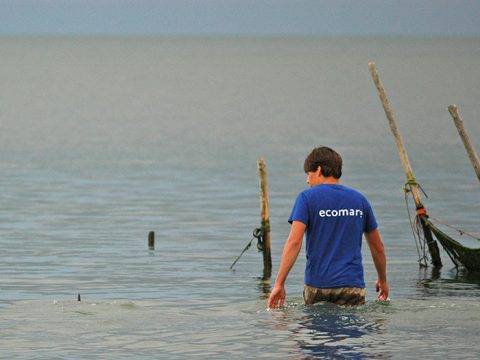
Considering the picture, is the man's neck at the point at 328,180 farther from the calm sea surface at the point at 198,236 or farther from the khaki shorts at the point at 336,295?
the calm sea surface at the point at 198,236

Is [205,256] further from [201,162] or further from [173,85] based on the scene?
[173,85]

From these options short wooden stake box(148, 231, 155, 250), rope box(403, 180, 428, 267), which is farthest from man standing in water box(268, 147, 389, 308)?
short wooden stake box(148, 231, 155, 250)

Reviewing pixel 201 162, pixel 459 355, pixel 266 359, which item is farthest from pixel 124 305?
pixel 201 162

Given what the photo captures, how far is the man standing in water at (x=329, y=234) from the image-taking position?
14133 mm

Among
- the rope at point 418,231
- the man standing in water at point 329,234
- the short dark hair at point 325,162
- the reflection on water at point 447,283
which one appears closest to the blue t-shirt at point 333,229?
the man standing in water at point 329,234

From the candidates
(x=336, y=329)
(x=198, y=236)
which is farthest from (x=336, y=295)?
(x=198, y=236)

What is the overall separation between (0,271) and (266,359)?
11.0 metres

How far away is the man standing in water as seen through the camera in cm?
1413

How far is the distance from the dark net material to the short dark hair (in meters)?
9.30

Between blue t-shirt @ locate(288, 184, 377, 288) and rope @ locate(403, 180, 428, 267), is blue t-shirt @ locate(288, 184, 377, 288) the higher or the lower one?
the lower one

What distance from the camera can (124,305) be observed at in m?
18.1

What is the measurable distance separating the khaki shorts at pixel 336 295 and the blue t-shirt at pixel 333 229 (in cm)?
6

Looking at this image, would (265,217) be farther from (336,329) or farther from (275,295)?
(275,295)

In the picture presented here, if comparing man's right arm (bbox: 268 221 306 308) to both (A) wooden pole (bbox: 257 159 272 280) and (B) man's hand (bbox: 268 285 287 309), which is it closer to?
(B) man's hand (bbox: 268 285 287 309)
